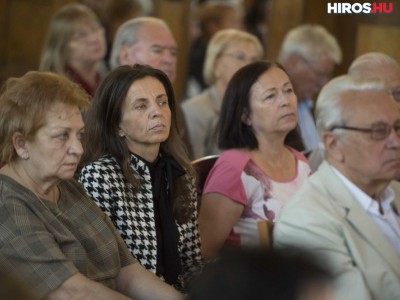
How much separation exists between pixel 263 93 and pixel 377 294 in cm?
119

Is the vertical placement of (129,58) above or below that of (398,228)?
above

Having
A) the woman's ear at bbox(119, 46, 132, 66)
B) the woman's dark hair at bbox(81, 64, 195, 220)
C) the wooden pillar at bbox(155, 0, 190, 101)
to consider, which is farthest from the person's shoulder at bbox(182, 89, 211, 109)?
the woman's dark hair at bbox(81, 64, 195, 220)

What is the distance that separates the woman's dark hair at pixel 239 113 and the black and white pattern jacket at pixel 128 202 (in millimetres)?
682

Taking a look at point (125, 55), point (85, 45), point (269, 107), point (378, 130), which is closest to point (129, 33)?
point (125, 55)

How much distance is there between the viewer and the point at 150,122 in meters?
3.21

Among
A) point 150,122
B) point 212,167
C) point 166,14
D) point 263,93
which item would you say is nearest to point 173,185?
point 150,122

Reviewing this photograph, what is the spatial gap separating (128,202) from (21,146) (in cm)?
51

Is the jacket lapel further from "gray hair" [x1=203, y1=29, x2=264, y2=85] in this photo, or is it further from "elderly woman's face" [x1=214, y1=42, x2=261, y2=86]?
"gray hair" [x1=203, y1=29, x2=264, y2=85]

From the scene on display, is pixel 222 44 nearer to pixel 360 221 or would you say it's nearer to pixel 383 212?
pixel 383 212

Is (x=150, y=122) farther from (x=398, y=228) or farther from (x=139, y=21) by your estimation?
(x=139, y=21)

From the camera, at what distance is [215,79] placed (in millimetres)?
5496

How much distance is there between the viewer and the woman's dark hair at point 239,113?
3.79 meters

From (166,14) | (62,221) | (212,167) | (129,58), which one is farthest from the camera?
(166,14)

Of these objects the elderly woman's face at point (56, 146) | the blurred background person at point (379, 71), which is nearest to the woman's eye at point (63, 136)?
the elderly woman's face at point (56, 146)
